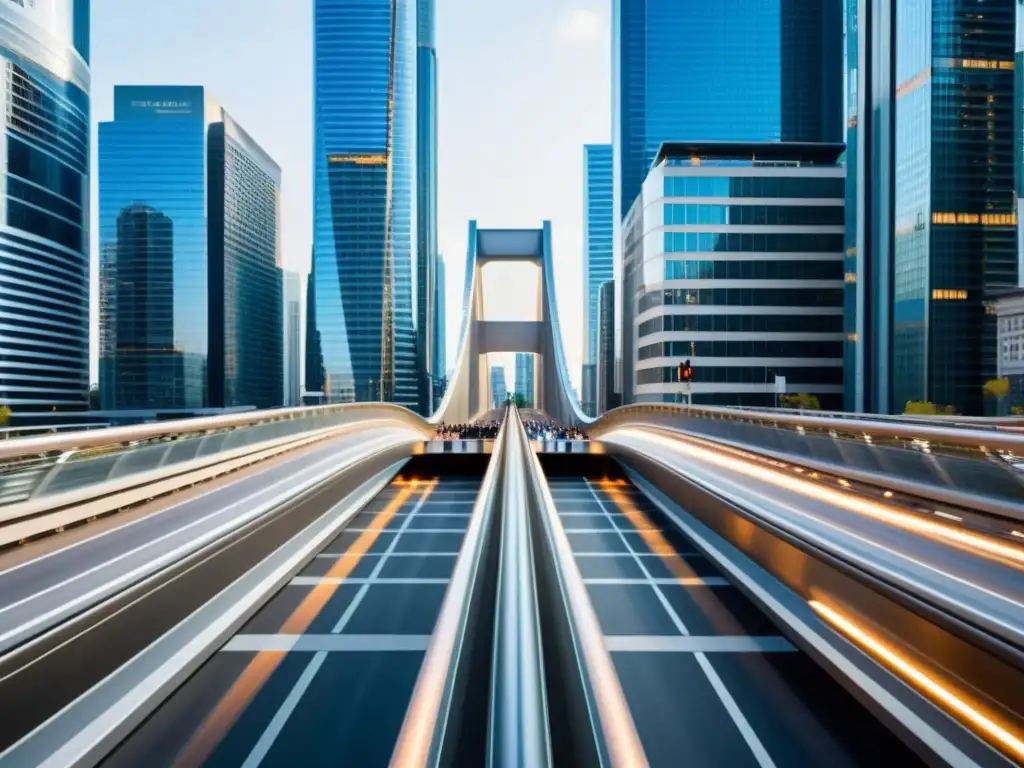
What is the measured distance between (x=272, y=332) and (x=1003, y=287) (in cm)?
12281

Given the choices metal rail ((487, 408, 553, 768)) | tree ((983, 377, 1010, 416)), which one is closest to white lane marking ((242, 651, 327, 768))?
metal rail ((487, 408, 553, 768))

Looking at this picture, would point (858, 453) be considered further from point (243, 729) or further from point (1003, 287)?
point (1003, 287)

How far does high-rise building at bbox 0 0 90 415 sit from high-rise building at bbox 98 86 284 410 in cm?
1766

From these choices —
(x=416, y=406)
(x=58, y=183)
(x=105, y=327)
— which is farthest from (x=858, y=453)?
(x=105, y=327)

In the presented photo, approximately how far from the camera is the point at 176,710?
104 inches

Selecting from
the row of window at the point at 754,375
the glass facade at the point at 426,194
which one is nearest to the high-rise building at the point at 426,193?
the glass facade at the point at 426,194

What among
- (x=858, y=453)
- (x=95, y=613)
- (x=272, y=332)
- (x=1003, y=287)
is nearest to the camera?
(x=95, y=613)

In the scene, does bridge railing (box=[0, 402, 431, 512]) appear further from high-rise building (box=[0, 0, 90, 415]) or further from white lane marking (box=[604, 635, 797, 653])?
high-rise building (box=[0, 0, 90, 415])

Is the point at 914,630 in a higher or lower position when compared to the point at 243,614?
higher

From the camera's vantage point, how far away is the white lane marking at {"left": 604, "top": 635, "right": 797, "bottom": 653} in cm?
335

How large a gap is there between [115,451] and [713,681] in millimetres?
4739

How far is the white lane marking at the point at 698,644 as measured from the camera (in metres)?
3.35

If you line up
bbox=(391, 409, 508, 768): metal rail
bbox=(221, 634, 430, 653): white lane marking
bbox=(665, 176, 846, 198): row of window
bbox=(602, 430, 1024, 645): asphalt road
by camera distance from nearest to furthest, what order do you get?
bbox=(391, 409, 508, 768): metal rail
bbox=(602, 430, 1024, 645): asphalt road
bbox=(221, 634, 430, 653): white lane marking
bbox=(665, 176, 846, 198): row of window

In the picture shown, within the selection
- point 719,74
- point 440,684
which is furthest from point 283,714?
point 719,74
